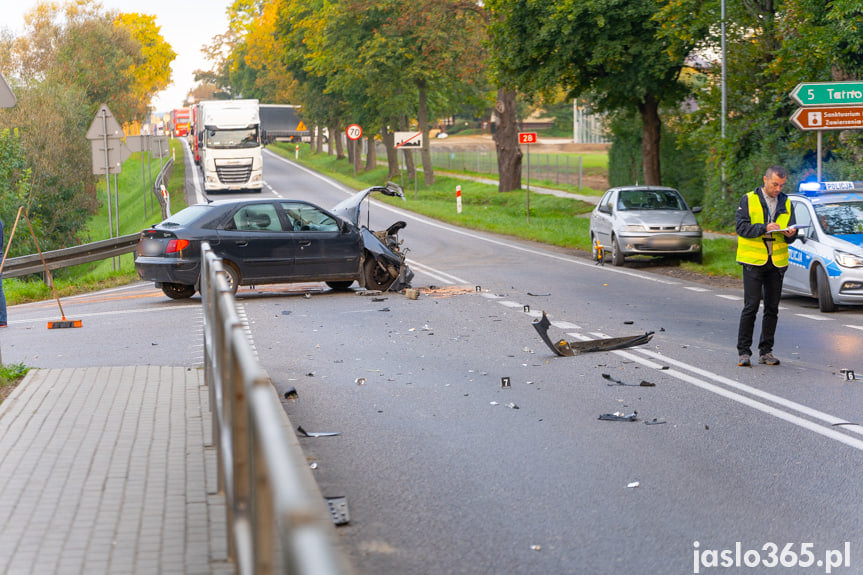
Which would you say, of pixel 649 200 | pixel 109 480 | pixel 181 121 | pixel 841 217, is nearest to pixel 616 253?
pixel 649 200

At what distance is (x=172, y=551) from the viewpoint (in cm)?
484

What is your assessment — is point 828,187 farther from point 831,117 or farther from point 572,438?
point 572,438

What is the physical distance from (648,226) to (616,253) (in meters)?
0.92

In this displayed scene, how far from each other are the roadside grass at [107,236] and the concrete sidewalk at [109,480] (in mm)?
12880

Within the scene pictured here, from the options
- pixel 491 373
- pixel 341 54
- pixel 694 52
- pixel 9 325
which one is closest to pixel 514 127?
pixel 341 54

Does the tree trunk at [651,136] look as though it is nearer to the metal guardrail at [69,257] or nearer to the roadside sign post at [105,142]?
the roadside sign post at [105,142]

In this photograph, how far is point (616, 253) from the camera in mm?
23297

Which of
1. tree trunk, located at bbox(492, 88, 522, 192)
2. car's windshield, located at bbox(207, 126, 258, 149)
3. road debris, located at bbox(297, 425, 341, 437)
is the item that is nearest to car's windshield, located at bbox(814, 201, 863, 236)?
road debris, located at bbox(297, 425, 341, 437)

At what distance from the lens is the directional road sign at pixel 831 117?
1977cm

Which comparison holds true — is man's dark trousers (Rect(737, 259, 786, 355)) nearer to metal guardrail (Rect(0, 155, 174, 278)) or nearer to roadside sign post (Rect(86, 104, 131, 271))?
metal guardrail (Rect(0, 155, 174, 278))

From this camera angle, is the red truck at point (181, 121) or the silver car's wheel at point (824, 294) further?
the red truck at point (181, 121)

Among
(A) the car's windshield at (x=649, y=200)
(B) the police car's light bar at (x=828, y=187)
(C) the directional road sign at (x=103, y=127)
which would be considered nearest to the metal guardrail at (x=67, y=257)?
(C) the directional road sign at (x=103, y=127)

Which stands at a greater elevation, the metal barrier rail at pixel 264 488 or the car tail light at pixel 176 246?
the metal barrier rail at pixel 264 488

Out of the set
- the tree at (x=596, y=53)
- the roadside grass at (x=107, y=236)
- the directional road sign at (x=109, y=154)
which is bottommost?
the roadside grass at (x=107, y=236)
